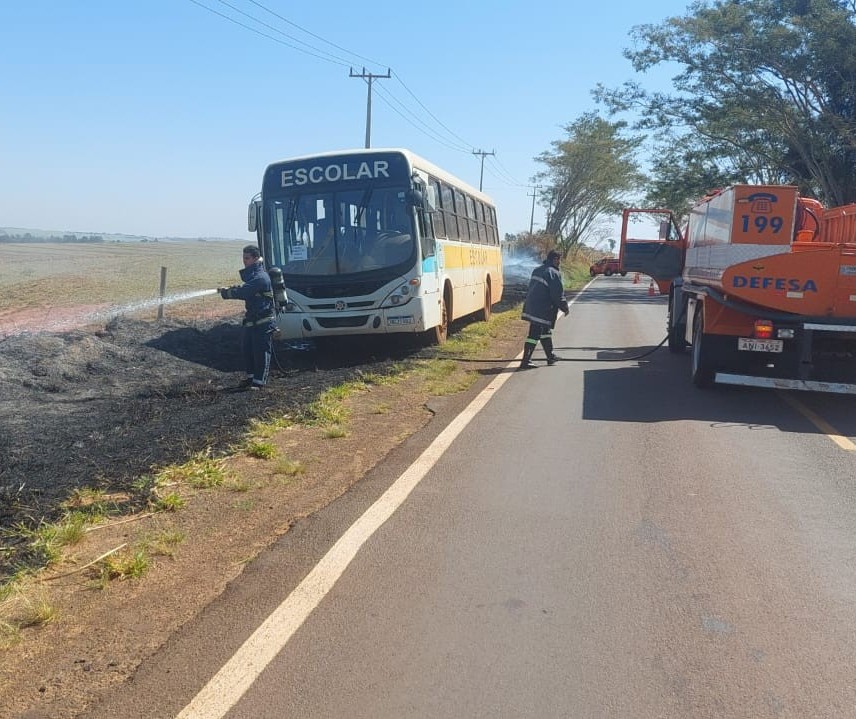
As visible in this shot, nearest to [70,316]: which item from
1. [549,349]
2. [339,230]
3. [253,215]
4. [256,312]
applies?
[253,215]

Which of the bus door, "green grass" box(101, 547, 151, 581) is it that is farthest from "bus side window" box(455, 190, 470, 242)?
"green grass" box(101, 547, 151, 581)

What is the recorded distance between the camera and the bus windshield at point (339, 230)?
497 inches

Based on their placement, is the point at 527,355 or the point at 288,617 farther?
the point at 527,355

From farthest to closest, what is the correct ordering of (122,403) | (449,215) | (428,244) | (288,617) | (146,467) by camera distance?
(449,215) < (428,244) < (122,403) < (146,467) < (288,617)

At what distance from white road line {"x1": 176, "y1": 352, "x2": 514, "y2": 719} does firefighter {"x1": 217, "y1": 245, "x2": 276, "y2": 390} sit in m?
4.15

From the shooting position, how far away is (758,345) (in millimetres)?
9344

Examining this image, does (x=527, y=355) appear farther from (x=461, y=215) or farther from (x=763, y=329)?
(x=461, y=215)

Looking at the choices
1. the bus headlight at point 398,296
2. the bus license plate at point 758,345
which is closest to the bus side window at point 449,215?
the bus headlight at point 398,296

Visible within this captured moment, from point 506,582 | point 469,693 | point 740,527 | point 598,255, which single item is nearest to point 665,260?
point 740,527

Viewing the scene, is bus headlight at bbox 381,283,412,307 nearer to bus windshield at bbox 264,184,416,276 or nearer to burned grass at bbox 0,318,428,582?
bus windshield at bbox 264,184,416,276

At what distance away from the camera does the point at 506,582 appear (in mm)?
4367

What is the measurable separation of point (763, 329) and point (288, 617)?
23.3ft

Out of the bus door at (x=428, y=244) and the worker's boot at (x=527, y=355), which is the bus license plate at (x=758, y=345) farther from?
the bus door at (x=428, y=244)

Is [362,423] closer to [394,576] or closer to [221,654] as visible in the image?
[394,576]
